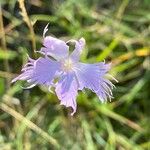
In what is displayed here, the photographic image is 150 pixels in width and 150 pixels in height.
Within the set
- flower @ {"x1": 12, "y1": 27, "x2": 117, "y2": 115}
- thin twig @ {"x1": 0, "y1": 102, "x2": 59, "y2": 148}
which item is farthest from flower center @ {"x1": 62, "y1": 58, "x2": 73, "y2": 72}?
thin twig @ {"x1": 0, "y1": 102, "x2": 59, "y2": 148}

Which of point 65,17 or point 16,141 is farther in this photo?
point 65,17

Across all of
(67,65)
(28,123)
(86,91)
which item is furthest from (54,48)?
(86,91)

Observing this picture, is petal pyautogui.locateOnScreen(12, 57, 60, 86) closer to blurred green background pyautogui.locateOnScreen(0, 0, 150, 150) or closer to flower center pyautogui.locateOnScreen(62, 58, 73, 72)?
flower center pyautogui.locateOnScreen(62, 58, 73, 72)

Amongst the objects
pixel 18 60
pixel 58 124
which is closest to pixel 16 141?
pixel 58 124

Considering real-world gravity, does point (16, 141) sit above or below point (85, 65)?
below

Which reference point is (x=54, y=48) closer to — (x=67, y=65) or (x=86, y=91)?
(x=67, y=65)

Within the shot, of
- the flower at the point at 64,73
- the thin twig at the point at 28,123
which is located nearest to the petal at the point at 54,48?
the flower at the point at 64,73

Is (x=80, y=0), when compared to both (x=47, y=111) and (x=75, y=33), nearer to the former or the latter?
(x=75, y=33)
